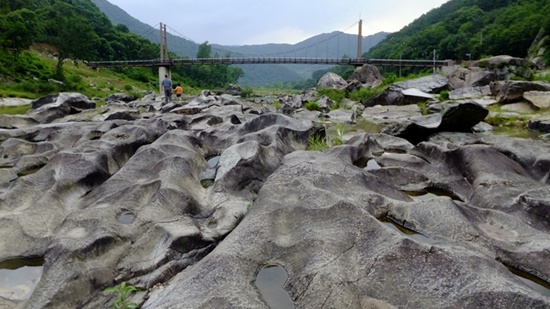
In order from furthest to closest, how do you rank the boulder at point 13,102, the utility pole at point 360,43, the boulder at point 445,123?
1. the utility pole at point 360,43
2. the boulder at point 13,102
3. the boulder at point 445,123

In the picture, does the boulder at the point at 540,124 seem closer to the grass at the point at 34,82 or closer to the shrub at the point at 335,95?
the shrub at the point at 335,95

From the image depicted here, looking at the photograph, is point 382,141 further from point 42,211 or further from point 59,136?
point 59,136

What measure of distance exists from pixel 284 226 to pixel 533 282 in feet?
11.3

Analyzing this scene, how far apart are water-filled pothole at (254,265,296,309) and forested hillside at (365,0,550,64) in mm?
51396

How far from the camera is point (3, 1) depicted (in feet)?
184

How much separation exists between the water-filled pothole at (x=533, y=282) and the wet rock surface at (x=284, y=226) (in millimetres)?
32

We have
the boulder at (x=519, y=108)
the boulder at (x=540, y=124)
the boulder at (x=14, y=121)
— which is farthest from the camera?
the boulder at (x=519, y=108)

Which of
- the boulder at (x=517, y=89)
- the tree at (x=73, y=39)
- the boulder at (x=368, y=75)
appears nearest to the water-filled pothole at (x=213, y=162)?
the boulder at (x=517, y=89)

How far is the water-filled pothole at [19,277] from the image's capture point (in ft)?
17.4

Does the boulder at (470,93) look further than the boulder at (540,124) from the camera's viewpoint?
Yes

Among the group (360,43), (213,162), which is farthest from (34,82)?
(360,43)

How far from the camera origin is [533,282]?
199 inches

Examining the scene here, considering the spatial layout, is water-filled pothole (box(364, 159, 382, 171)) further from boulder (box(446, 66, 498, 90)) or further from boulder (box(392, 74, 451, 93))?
boulder (box(446, 66, 498, 90))

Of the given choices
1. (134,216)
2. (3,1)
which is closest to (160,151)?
(134,216)
